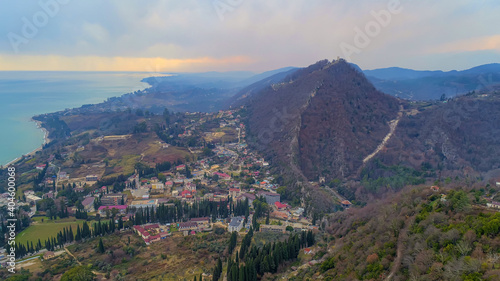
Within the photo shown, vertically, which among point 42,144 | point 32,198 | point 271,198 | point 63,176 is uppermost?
point 42,144

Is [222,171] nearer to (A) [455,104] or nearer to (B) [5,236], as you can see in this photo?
(B) [5,236]

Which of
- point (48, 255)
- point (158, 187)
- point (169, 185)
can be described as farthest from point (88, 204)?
point (48, 255)

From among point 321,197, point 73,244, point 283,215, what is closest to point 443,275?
point 283,215

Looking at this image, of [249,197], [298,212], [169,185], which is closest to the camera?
[298,212]

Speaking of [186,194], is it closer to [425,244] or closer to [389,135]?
[425,244]

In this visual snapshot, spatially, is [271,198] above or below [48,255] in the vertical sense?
below

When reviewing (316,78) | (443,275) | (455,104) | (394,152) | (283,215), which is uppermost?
(316,78)
